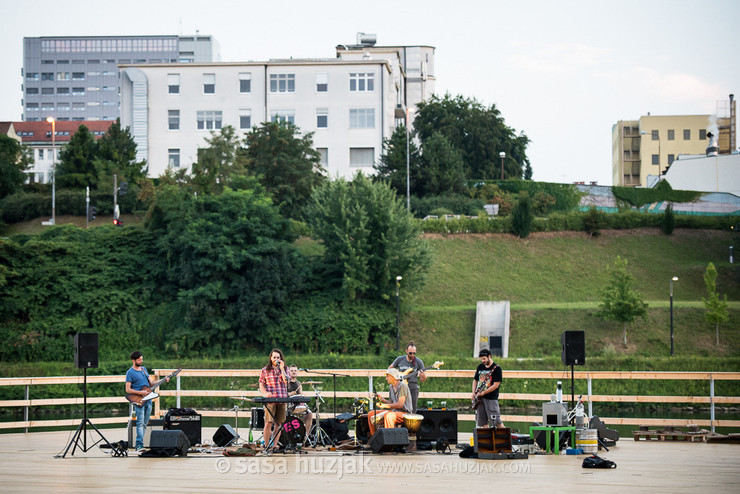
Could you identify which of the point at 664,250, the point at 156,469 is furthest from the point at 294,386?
the point at 664,250

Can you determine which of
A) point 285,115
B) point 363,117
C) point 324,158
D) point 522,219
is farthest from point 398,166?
point 522,219

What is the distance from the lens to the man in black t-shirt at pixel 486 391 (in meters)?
13.7

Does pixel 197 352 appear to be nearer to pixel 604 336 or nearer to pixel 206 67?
pixel 604 336

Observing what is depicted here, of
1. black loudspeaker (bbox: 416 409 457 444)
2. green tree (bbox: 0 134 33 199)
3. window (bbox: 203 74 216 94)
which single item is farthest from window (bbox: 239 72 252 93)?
black loudspeaker (bbox: 416 409 457 444)

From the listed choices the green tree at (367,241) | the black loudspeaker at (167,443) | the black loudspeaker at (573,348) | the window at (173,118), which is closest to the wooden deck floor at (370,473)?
the black loudspeaker at (167,443)

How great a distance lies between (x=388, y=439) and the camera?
13.2 m

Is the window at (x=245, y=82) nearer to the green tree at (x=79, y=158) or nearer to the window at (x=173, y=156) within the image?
the window at (x=173, y=156)

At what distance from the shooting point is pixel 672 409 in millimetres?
30359

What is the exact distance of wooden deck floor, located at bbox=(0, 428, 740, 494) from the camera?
32.3 feet

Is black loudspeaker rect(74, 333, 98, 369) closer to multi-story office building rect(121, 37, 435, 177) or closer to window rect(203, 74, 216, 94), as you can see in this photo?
multi-story office building rect(121, 37, 435, 177)

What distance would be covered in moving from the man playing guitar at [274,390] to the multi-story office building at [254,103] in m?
49.1

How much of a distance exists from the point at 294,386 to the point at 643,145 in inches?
3171

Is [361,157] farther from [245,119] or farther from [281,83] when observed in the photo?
[245,119]

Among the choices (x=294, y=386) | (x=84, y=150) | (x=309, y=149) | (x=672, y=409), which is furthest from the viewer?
(x=84, y=150)
